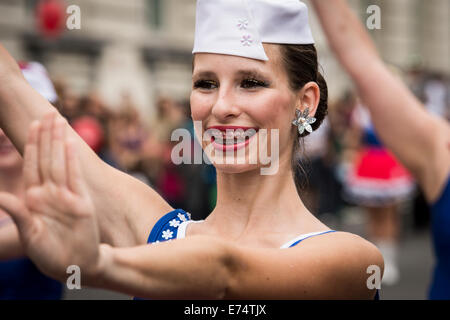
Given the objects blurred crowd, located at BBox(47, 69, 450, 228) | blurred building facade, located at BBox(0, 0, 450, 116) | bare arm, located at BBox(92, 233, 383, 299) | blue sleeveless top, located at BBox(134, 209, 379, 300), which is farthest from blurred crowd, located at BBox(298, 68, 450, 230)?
bare arm, located at BBox(92, 233, 383, 299)

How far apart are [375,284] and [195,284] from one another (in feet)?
2.18

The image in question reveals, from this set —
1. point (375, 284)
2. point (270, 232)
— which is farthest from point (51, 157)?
point (375, 284)

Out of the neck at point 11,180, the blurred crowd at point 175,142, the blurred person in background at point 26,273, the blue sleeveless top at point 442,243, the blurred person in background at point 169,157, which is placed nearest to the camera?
the blue sleeveless top at point 442,243

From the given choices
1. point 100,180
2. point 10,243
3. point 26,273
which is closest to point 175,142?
point 26,273

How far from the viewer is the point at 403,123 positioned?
113 inches

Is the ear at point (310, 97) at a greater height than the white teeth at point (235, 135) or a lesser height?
greater

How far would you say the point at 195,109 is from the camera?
2010 millimetres

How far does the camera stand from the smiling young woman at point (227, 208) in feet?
4.62

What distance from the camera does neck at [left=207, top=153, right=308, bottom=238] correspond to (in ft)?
6.78

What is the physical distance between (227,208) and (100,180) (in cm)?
40

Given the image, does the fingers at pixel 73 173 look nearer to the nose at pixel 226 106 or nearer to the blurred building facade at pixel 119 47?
the nose at pixel 226 106

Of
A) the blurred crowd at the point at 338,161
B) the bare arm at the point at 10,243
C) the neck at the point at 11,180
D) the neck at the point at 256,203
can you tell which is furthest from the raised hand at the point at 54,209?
the blurred crowd at the point at 338,161

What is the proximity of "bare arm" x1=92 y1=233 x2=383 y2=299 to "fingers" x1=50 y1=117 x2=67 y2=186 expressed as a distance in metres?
0.18

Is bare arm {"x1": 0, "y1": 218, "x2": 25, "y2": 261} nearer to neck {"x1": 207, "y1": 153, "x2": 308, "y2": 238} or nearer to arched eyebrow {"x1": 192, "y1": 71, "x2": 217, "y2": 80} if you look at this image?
neck {"x1": 207, "y1": 153, "x2": 308, "y2": 238}
